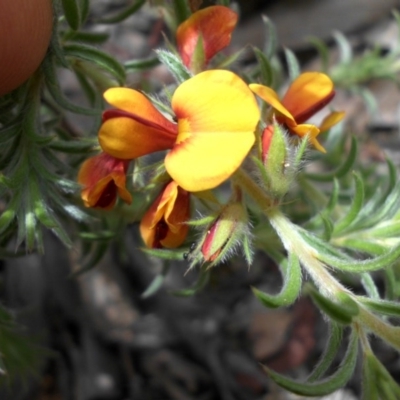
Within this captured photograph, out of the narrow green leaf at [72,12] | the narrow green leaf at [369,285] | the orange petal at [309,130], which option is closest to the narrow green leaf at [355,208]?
the narrow green leaf at [369,285]

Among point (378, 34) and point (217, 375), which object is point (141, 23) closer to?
point (378, 34)

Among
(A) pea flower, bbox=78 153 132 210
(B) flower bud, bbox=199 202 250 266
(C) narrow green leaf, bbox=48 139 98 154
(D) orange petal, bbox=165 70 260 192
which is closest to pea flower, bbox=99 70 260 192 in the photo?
(D) orange petal, bbox=165 70 260 192

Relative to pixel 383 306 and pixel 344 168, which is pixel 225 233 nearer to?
pixel 383 306

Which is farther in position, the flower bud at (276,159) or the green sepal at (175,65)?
the green sepal at (175,65)

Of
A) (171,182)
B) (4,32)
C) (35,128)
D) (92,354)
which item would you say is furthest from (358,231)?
(92,354)

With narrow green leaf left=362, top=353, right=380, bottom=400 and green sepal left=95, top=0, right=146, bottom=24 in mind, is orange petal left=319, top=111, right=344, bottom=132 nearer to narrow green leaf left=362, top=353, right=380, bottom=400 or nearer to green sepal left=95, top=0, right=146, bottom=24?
narrow green leaf left=362, top=353, right=380, bottom=400

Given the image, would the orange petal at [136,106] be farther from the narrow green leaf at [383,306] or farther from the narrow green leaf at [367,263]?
the narrow green leaf at [383,306]
